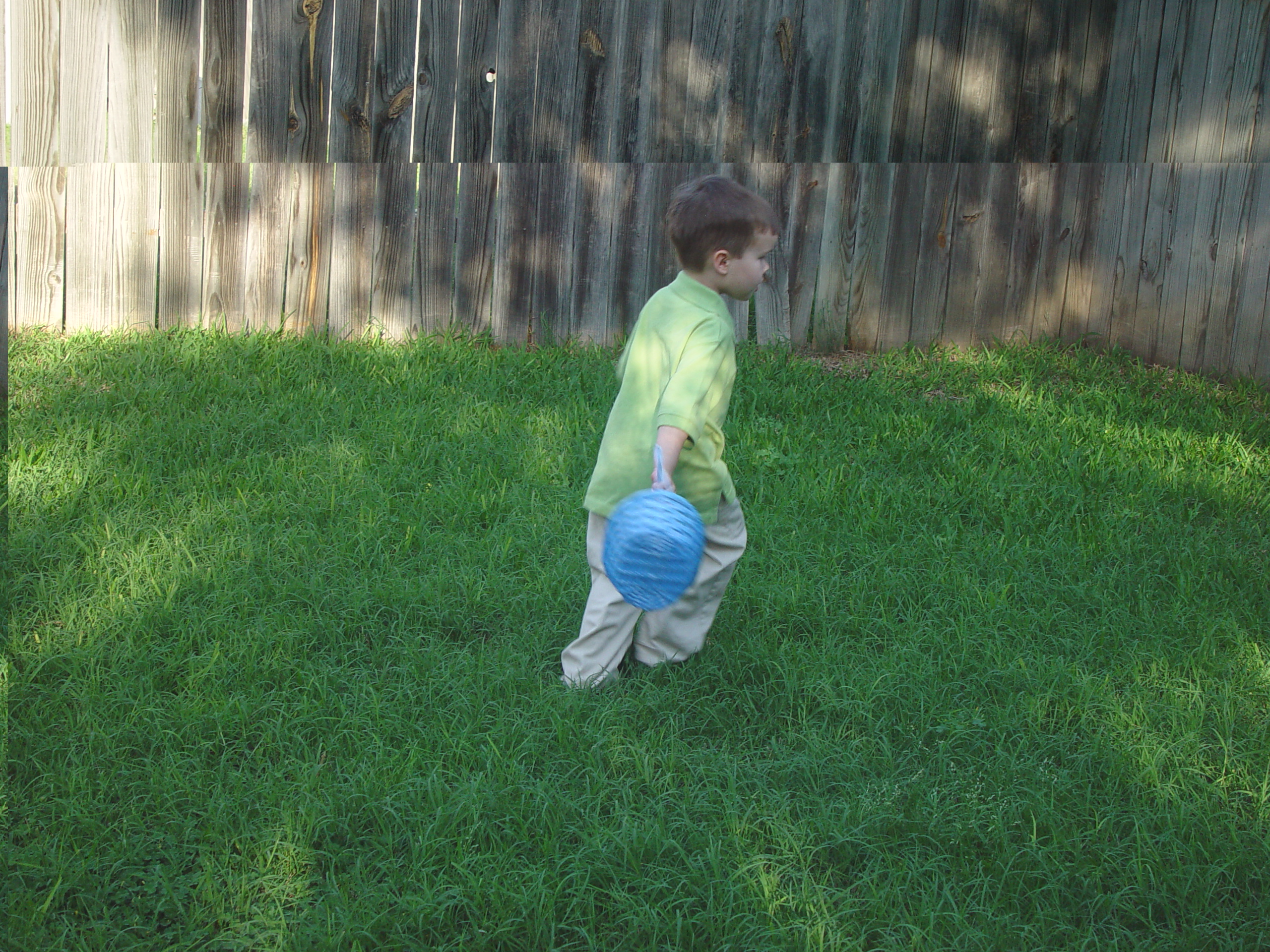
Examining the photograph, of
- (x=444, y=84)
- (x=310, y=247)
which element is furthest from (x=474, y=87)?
(x=310, y=247)

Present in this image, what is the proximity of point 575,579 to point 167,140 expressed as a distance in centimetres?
386

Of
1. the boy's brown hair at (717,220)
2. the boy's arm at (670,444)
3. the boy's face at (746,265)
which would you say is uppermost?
Result: the boy's brown hair at (717,220)

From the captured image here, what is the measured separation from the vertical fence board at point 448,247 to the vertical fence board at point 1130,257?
3566 millimetres

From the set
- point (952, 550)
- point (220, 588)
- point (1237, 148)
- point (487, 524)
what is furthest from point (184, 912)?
point (1237, 148)

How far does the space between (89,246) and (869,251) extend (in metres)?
4.27

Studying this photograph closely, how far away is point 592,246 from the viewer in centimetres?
590

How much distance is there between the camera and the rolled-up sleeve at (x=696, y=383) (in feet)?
8.96

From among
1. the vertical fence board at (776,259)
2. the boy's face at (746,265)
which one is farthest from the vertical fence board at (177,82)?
the boy's face at (746,265)

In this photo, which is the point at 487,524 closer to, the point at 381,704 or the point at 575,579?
the point at 575,579

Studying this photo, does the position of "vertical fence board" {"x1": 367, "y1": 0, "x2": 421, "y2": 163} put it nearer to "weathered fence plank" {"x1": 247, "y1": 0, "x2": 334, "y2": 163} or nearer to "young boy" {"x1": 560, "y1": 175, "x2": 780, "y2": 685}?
"weathered fence plank" {"x1": 247, "y1": 0, "x2": 334, "y2": 163}

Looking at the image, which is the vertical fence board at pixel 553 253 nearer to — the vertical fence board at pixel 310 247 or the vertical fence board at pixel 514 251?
the vertical fence board at pixel 514 251

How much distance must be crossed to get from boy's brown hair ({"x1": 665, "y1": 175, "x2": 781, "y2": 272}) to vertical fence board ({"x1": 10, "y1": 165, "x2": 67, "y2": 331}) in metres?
4.26

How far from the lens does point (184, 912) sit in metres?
2.20

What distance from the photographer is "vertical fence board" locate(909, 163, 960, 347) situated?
235 inches
